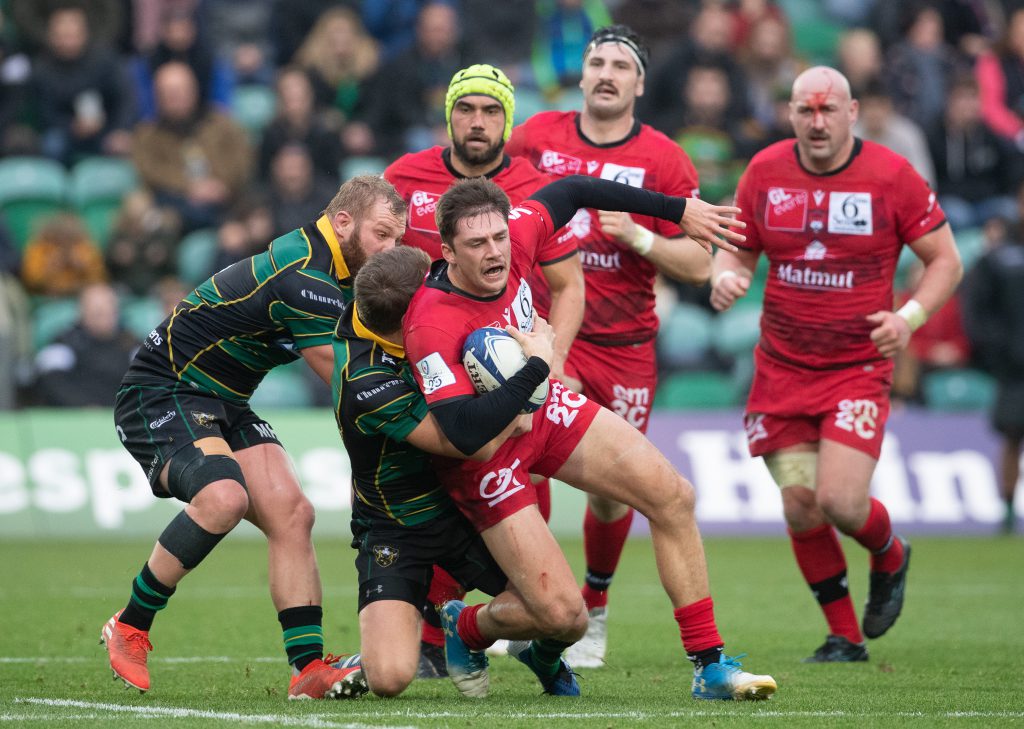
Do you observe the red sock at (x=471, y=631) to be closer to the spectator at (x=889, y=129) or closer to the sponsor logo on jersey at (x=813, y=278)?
the sponsor logo on jersey at (x=813, y=278)

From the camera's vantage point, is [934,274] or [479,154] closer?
[479,154]

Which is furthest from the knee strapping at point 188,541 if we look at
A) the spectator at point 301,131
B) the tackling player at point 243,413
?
the spectator at point 301,131

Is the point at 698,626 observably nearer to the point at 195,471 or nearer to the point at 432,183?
the point at 195,471

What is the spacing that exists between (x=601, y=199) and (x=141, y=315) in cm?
1062

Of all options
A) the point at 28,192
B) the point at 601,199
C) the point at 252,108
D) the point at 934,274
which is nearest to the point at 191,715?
the point at 601,199

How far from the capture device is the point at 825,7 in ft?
72.4

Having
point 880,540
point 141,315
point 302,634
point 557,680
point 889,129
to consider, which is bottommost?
point 557,680

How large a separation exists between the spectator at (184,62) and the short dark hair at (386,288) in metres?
12.8

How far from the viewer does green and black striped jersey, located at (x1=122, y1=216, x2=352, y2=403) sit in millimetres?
7160

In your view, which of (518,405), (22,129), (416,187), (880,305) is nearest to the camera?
(518,405)

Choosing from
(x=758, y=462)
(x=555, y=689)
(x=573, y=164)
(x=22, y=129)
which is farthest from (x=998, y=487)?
(x=22, y=129)

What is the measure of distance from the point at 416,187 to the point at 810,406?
2.55 metres

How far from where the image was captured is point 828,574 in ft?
29.6

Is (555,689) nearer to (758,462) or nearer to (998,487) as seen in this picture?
(758,462)
